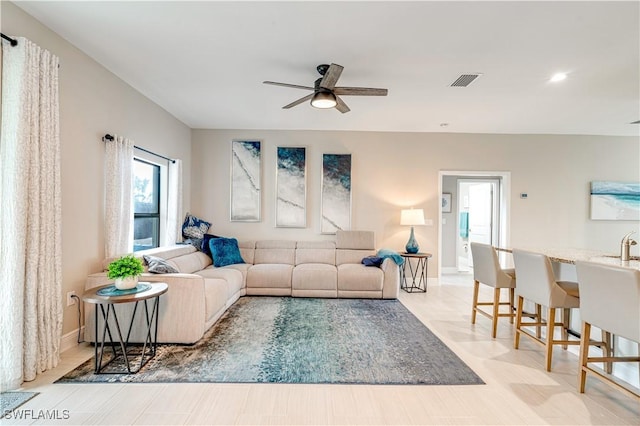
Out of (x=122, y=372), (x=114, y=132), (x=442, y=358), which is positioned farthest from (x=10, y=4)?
(x=442, y=358)

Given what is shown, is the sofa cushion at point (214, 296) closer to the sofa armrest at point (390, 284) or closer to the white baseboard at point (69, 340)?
the white baseboard at point (69, 340)

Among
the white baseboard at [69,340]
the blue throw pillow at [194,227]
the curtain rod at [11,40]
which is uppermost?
the curtain rod at [11,40]

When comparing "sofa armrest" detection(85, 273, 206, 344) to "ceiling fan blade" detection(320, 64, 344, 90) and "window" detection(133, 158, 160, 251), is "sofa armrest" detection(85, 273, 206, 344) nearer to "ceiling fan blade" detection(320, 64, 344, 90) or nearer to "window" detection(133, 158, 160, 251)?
"window" detection(133, 158, 160, 251)

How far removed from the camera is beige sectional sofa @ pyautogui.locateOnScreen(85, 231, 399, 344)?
2.85 metres

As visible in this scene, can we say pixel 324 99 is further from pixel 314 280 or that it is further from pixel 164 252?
pixel 164 252

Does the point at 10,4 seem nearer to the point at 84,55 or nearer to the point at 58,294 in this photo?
the point at 84,55

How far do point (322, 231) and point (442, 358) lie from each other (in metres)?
3.18

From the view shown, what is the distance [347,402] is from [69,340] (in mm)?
2512

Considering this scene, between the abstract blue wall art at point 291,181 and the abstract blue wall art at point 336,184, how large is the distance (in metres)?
0.36

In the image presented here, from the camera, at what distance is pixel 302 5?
2.18 m

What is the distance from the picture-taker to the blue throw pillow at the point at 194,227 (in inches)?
199

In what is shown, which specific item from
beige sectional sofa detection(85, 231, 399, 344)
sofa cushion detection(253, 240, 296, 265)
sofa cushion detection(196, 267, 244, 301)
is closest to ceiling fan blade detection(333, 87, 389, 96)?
beige sectional sofa detection(85, 231, 399, 344)

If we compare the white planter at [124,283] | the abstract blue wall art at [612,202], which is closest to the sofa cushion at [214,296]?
the white planter at [124,283]

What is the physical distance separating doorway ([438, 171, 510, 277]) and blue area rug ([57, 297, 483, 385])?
3.40 metres
